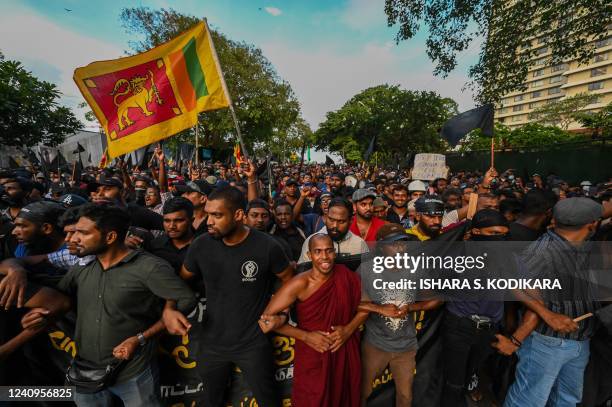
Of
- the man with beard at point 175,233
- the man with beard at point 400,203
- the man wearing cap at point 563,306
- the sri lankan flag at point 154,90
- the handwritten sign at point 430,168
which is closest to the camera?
the man wearing cap at point 563,306

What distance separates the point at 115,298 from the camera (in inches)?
87.5

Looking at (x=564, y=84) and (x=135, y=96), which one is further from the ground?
(x=564, y=84)

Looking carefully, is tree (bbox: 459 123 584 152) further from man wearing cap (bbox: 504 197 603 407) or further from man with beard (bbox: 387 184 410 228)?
man wearing cap (bbox: 504 197 603 407)

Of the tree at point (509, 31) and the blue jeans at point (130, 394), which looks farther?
the tree at point (509, 31)

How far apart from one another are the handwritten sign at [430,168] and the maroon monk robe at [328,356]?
27.1ft

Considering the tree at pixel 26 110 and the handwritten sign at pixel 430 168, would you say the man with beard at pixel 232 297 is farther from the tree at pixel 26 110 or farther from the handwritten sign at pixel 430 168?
the tree at pixel 26 110

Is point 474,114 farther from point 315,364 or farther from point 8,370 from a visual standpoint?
point 8,370

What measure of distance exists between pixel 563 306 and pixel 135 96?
5.74m

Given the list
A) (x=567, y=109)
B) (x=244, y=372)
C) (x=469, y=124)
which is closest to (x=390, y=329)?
(x=244, y=372)

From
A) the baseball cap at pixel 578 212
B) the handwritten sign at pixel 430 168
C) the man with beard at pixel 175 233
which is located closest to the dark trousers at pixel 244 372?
the man with beard at pixel 175 233

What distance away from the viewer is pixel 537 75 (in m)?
81.3

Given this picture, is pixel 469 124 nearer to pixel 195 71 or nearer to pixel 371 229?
pixel 371 229

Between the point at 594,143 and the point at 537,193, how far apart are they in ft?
43.1

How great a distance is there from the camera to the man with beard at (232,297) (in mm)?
2523
